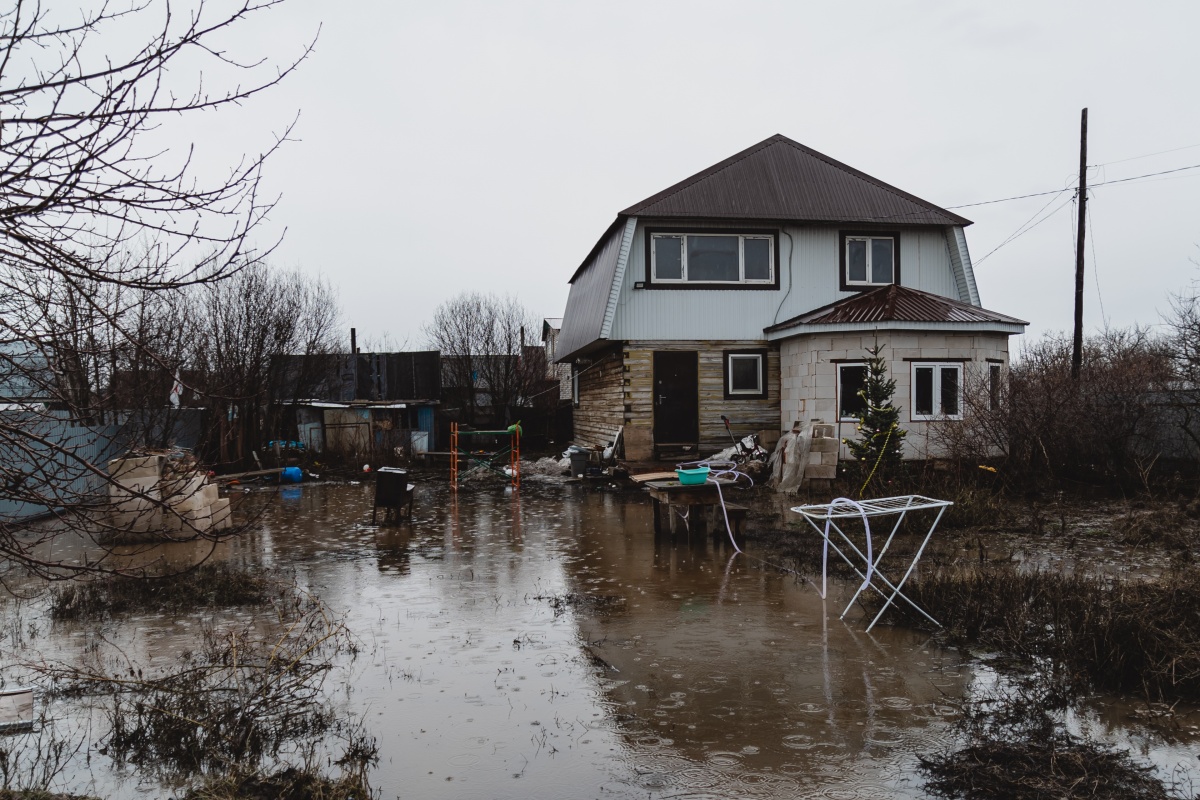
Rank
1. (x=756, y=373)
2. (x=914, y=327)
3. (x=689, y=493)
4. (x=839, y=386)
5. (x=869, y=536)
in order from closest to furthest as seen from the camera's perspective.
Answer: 1. (x=869, y=536)
2. (x=689, y=493)
3. (x=914, y=327)
4. (x=839, y=386)
5. (x=756, y=373)

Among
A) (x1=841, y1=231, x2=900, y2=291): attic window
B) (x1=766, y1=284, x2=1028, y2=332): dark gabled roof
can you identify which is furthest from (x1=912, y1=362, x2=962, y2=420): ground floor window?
(x1=841, y1=231, x2=900, y2=291): attic window

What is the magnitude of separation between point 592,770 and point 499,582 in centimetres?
494

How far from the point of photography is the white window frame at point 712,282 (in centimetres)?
2028

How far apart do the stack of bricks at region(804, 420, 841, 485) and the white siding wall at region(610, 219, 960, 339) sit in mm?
4298

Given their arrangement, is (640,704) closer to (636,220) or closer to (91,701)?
(91,701)

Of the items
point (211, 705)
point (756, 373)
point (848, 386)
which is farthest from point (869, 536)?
point (756, 373)

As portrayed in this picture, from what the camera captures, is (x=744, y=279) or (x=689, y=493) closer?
(x=689, y=493)

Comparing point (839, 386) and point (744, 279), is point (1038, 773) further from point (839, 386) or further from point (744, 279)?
point (744, 279)

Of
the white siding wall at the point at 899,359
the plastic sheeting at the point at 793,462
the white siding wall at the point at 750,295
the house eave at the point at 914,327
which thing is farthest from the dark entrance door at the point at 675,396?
the plastic sheeting at the point at 793,462

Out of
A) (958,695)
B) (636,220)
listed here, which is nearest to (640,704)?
(958,695)

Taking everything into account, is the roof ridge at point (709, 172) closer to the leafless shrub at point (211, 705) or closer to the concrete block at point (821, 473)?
the concrete block at point (821, 473)

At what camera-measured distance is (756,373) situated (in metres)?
20.8

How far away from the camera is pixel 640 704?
18.3ft

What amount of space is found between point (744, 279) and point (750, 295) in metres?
0.41
